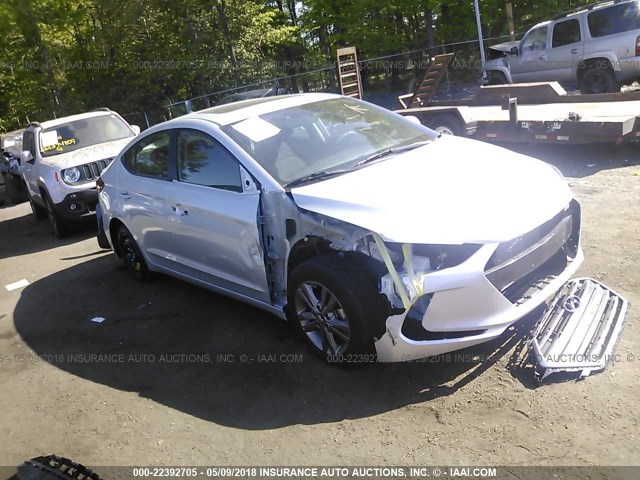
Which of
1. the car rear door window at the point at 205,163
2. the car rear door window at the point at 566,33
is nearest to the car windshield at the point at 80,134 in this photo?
the car rear door window at the point at 205,163

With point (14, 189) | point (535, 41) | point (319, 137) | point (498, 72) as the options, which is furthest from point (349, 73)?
point (319, 137)

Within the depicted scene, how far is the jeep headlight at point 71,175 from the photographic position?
901 centimetres

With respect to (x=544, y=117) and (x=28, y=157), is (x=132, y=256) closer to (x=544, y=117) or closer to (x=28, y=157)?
(x=28, y=157)

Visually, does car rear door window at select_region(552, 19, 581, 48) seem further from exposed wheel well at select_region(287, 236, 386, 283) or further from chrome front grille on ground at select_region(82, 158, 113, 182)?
exposed wheel well at select_region(287, 236, 386, 283)

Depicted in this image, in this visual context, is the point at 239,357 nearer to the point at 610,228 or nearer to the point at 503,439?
the point at 503,439

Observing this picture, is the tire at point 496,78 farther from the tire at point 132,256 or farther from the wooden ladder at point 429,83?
the tire at point 132,256

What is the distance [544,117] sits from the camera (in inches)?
324

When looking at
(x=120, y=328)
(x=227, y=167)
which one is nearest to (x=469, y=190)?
(x=227, y=167)

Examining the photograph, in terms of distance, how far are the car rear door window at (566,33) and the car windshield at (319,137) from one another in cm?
982

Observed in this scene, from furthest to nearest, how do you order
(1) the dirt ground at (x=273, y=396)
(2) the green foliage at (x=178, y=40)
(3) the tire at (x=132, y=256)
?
(2) the green foliage at (x=178, y=40) → (3) the tire at (x=132, y=256) → (1) the dirt ground at (x=273, y=396)

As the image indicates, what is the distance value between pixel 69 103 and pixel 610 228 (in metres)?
25.4

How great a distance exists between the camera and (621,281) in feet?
15.0

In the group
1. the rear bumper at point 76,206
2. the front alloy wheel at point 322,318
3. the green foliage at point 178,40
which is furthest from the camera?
the green foliage at point 178,40

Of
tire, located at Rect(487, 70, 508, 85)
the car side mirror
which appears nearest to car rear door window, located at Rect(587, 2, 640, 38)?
tire, located at Rect(487, 70, 508, 85)
